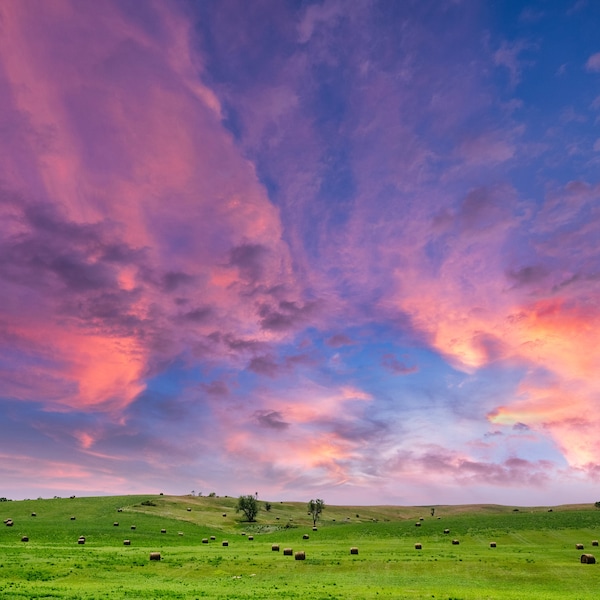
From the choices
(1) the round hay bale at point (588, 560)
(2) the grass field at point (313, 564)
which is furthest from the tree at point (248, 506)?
(1) the round hay bale at point (588, 560)

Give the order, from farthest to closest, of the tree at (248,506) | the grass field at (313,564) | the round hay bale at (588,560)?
the tree at (248,506)
the round hay bale at (588,560)
the grass field at (313,564)

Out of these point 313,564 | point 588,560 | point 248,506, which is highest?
point 248,506

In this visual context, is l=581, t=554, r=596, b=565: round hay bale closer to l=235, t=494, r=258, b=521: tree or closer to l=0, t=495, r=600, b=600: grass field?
l=0, t=495, r=600, b=600: grass field

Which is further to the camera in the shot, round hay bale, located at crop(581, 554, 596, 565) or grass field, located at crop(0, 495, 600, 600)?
round hay bale, located at crop(581, 554, 596, 565)

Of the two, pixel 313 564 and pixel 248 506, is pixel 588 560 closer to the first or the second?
pixel 313 564

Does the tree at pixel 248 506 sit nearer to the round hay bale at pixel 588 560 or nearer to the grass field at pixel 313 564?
the grass field at pixel 313 564

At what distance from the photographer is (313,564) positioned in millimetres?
51250

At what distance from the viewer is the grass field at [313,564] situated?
36719mm

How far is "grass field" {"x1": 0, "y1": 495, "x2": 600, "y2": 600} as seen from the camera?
1446 inches

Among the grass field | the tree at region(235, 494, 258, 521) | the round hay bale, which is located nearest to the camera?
the grass field

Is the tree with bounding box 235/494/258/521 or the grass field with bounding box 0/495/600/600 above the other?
the tree with bounding box 235/494/258/521

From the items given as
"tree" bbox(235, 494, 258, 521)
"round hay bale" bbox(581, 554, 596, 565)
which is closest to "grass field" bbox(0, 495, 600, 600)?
"round hay bale" bbox(581, 554, 596, 565)

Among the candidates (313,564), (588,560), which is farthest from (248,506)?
(588,560)

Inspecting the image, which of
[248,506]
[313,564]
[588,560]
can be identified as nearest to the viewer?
[588,560]
